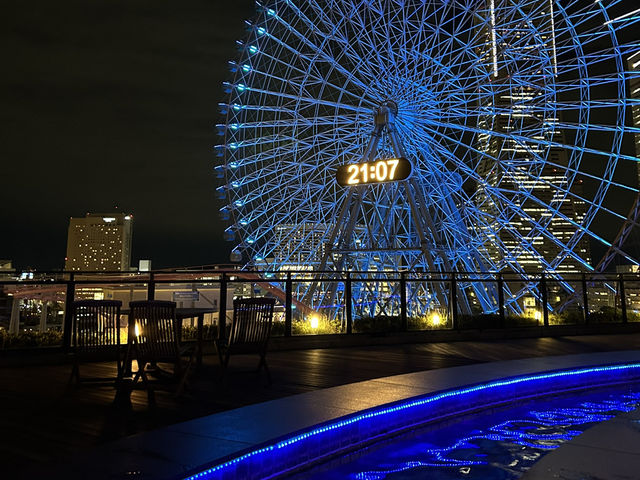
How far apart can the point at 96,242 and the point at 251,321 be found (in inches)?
6578

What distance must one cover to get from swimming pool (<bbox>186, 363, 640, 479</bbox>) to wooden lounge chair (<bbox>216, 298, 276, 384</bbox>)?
2.01 m

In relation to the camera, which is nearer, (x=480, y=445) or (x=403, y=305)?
(x=480, y=445)

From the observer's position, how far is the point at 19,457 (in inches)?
136

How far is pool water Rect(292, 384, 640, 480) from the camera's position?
3609 mm

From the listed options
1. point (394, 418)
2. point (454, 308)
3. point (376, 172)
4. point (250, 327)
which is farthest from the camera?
point (376, 172)

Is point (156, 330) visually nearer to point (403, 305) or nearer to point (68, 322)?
point (68, 322)

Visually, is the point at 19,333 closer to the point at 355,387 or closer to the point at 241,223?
the point at 355,387

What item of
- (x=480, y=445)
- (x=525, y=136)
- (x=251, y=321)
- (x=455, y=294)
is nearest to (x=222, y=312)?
(x=251, y=321)

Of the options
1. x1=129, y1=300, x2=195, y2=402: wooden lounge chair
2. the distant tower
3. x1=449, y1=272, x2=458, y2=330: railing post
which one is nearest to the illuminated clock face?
x1=449, y1=272, x2=458, y2=330: railing post

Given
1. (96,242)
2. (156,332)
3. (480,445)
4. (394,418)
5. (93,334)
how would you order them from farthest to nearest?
(96,242), (93,334), (156,332), (394,418), (480,445)

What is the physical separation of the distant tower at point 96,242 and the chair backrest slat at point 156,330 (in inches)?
6388

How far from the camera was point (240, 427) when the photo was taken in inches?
157

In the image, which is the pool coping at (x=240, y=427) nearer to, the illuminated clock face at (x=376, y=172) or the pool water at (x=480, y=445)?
the pool water at (x=480, y=445)

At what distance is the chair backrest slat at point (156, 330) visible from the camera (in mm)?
5395
